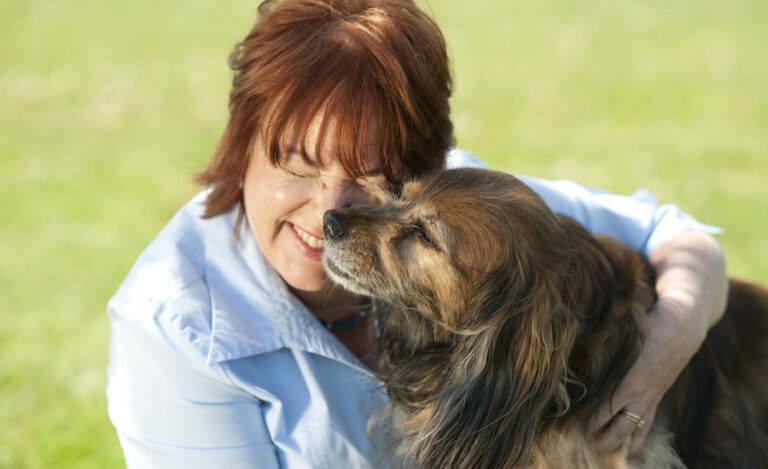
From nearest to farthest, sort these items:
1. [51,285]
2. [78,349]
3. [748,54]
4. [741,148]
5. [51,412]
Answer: [51,412], [78,349], [51,285], [741,148], [748,54]

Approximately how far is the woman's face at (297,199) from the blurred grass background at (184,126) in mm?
1145

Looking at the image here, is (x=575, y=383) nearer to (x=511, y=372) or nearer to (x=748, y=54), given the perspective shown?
(x=511, y=372)

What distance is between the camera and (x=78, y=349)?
563 centimetres

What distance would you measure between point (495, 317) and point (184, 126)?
7.79 metres

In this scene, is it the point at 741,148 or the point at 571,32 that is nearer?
the point at 741,148

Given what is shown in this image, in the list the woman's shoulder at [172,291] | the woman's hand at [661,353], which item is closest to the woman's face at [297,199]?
the woman's shoulder at [172,291]

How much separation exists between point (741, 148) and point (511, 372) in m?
7.33

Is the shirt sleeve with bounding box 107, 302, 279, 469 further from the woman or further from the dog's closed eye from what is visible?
the dog's closed eye

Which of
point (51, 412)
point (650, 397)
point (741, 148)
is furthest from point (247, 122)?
point (741, 148)

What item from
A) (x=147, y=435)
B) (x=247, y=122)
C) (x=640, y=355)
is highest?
(x=247, y=122)

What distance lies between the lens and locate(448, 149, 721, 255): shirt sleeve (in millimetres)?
3721

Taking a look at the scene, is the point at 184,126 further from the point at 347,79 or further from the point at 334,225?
the point at 334,225

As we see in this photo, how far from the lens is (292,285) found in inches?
132

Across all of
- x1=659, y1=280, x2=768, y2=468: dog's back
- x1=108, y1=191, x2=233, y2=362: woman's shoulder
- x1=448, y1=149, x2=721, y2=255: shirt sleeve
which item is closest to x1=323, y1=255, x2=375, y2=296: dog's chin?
x1=108, y1=191, x2=233, y2=362: woman's shoulder
